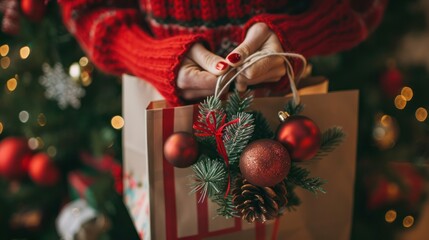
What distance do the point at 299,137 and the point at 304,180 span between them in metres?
0.06

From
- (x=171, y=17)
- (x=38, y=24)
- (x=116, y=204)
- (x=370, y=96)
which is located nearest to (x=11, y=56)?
(x=38, y=24)

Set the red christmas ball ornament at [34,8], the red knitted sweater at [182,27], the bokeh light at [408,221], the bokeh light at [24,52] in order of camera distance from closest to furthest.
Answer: the red knitted sweater at [182,27], the red christmas ball ornament at [34,8], the bokeh light at [24,52], the bokeh light at [408,221]

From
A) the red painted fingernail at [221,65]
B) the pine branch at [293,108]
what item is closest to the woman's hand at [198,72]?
the red painted fingernail at [221,65]

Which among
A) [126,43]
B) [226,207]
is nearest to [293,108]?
[226,207]

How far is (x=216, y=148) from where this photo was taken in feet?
1.55

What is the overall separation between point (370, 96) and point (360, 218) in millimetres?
359

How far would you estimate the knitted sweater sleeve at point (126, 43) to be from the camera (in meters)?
0.51

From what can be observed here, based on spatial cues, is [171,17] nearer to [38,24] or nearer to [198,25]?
[198,25]

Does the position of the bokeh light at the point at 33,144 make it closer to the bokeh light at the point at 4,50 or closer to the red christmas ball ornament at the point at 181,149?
the bokeh light at the point at 4,50

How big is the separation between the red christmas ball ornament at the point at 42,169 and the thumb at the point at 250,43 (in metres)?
0.72

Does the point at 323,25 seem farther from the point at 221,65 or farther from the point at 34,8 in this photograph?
the point at 34,8

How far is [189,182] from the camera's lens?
0.51 meters

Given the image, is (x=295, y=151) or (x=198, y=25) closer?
(x=295, y=151)

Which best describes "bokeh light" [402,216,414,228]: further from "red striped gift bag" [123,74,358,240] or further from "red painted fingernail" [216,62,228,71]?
"red painted fingernail" [216,62,228,71]
